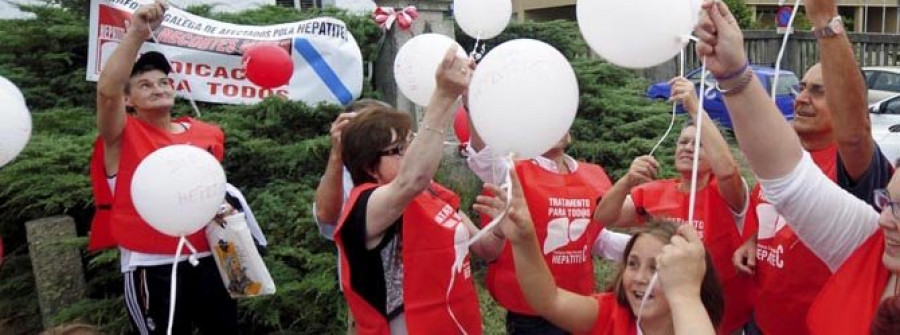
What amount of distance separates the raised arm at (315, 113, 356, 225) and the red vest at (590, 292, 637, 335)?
103cm

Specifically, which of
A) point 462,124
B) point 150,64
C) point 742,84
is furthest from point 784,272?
point 150,64

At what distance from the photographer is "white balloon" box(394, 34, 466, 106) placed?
9.68 feet

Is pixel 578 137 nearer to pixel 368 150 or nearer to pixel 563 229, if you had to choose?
pixel 563 229

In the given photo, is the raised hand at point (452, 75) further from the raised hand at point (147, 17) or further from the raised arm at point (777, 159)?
the raised hand at point (147, 17)

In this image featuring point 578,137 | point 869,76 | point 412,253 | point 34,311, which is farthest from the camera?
point 869,76

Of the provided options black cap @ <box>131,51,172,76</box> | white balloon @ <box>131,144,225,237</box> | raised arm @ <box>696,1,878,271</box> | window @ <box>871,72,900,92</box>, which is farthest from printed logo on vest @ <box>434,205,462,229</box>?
window @ <box>871,72,900,92</box>

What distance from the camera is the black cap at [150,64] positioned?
3031 millimetres

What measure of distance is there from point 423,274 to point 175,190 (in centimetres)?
84

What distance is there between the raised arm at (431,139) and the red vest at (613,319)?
586mm

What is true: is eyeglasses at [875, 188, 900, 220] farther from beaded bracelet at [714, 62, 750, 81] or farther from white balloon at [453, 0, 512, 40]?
white balloon at [453, 0, 512, 40]

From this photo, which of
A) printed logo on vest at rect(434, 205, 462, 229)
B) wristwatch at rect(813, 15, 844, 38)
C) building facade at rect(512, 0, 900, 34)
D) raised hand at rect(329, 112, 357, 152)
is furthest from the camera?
building facade at rect(512, 0, 900, 34)

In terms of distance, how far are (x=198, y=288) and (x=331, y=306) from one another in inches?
48.2

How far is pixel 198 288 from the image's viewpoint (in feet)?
9.93

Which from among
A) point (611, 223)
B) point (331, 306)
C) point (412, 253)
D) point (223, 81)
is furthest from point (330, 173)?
point (223, 81)
